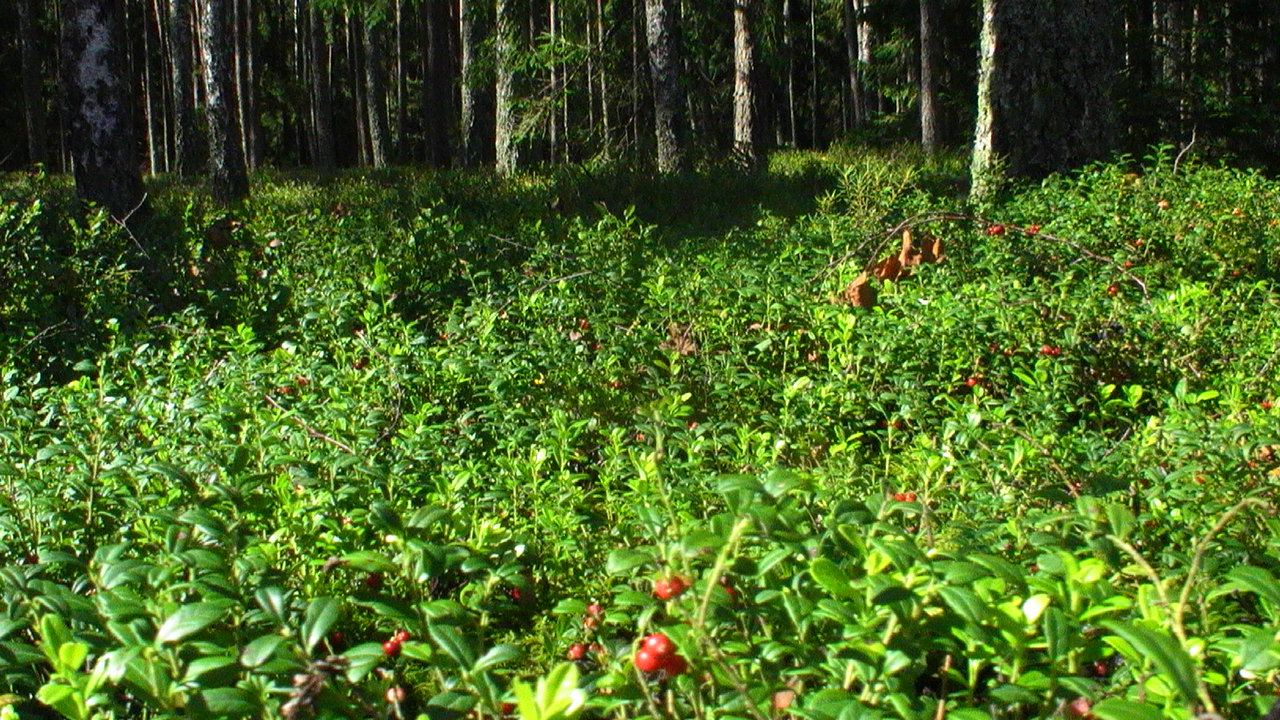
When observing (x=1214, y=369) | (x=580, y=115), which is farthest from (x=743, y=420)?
(x=580, y=115)

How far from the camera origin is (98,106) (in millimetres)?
8602

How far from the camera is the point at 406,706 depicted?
254cm

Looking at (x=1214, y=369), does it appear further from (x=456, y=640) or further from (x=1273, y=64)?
(x=1273, y=64)

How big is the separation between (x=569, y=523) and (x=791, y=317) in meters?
2.39

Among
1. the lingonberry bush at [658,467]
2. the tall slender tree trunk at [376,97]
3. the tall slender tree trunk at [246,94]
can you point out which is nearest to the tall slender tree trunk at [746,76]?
the lingonberry bush at [658,467]

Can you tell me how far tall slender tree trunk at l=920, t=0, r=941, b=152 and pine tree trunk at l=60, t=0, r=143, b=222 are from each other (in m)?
12.3

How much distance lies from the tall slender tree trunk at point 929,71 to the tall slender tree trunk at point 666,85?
645cm

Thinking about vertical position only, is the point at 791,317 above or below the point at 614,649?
above

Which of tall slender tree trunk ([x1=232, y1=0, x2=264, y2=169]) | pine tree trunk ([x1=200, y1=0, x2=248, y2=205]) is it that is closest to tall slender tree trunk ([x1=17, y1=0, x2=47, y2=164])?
tall slender tree trunk ([x1=232, y1=0, x2=264, y2=169])

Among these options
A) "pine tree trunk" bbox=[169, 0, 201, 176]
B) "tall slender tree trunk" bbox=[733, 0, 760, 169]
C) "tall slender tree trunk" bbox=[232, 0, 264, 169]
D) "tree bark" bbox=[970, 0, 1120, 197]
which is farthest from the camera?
"tall slender tree trunk" bbox=[232, 0, 264, 169]

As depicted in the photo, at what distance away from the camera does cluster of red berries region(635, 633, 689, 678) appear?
5.67ft

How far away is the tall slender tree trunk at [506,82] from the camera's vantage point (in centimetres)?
1378

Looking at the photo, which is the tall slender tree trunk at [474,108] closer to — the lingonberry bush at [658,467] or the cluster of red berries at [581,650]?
the lingonberry bush at [658,467]

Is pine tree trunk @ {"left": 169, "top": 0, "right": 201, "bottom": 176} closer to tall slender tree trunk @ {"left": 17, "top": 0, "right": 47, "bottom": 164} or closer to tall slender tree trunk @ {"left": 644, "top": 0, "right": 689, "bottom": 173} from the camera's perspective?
tall slender tree trunk @ {"left": 17, "top": 0, "right": 47, "bottom": 164}
